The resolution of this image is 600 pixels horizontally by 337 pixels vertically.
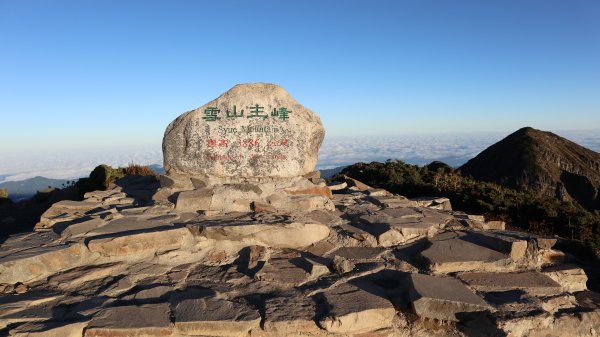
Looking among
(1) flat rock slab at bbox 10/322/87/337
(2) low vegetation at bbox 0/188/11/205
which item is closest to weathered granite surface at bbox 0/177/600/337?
(1) flat rock slab at bbox 10/322/87/337

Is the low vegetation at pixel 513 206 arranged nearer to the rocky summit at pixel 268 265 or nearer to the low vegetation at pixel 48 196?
the rocky summit at pixel 268 265

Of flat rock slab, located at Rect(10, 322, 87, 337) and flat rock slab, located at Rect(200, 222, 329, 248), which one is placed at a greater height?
flat rock slab, located at Rect(200, 222, 329, 248)

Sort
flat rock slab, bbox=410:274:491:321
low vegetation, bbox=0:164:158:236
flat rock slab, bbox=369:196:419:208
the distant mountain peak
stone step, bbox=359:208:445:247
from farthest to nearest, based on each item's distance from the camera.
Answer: the distant mountain peak → low vegetation, bbox=0:164:158:236 → flat rock slab, bbox=369:196:419:208 → stone step, bbox=359:208:445:247 → flat rock slab, bbox=410:274:491:321

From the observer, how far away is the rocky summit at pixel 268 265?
2805mm

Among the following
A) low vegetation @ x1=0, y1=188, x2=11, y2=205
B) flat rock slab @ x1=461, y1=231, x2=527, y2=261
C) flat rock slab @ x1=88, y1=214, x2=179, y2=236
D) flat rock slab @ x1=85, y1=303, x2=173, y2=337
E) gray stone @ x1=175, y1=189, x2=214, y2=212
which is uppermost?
gray stone @ x1=175, y1=189, x2=214, y2=212

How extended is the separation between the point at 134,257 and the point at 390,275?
2.67 m

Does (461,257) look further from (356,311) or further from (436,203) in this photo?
(436,203)

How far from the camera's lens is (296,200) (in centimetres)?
525

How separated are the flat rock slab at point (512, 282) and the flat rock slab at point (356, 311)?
101 cm

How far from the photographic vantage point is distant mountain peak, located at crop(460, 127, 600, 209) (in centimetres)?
1509

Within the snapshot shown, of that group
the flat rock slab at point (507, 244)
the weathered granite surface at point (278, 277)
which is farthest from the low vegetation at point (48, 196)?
the flat rock slab at point (507, 244)

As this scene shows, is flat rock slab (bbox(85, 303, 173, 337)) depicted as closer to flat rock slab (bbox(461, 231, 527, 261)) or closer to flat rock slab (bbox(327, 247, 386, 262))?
flat rock slab (bbox(327, 247, 386, 262))

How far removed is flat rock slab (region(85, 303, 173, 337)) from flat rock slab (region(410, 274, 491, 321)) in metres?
1.96

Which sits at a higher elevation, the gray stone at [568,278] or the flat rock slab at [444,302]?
the flat rock slab at [444,302]
